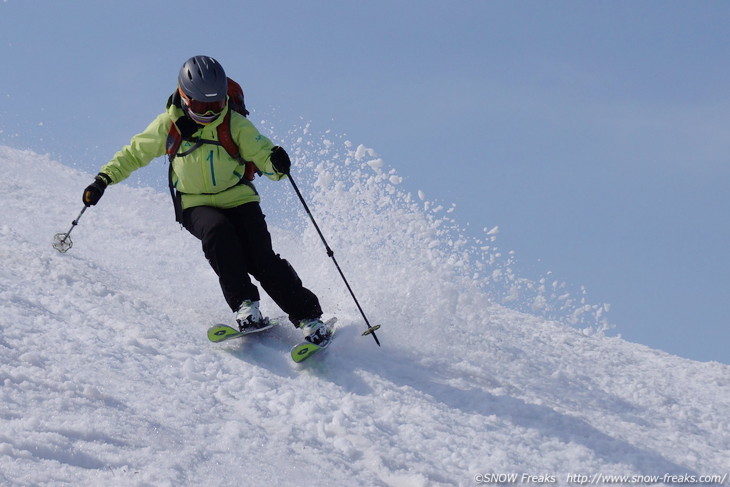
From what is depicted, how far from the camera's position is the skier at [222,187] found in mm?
6285

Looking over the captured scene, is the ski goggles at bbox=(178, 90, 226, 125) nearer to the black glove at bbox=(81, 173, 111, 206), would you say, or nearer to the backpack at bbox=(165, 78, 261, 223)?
the backpack at bbox=(165, 78, 261, 223)

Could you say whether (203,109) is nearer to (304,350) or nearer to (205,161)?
(205,161)

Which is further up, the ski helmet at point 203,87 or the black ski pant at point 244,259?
the ski helmet at point 203,87

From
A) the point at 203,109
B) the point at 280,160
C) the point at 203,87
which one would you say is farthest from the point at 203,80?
the point at 280,160

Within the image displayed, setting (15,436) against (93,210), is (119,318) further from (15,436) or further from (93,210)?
(93,210)

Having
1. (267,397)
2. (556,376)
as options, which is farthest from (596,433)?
(267,397)

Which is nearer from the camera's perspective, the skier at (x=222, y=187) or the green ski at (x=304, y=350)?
the green ski at (x=304, y=350)

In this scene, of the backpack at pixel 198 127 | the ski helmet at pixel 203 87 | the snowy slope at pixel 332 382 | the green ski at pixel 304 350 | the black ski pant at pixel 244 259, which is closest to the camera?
the snowy slope at pixel 332 382

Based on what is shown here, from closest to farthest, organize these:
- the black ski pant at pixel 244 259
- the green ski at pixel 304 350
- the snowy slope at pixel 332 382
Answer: the snowy slope at pixel 332 382 < the green ski at pixel 304 350 < the black ski pant at pixel 244 259

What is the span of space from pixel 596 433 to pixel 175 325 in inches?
133

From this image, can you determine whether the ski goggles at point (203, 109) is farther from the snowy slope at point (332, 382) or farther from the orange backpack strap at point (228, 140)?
the snowy slope at point (332, 382)

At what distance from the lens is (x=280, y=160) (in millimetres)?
6473

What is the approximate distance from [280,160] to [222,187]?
0.54 meters

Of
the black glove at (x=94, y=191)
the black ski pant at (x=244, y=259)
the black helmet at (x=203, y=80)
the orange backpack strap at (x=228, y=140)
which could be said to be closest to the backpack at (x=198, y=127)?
the orange backpack strap at (x=228, y=140)
